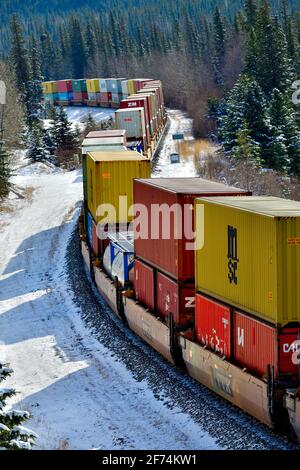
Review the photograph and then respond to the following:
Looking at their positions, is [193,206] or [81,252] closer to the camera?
[193,206]

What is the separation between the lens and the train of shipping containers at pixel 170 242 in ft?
75.5

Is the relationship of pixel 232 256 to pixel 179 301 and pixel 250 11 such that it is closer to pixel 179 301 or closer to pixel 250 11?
pixel 179 301

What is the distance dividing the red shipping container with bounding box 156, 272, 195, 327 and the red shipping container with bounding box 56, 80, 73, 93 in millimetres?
99510

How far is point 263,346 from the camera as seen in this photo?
61.6 feet

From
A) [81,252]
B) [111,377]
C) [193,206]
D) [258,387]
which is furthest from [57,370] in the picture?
[81,252]

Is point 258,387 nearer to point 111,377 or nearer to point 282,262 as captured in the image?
point 282,262

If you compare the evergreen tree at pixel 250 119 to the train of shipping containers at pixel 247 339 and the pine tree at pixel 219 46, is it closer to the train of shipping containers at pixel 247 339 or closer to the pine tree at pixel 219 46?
the train of shipping containers at pixel 247 339

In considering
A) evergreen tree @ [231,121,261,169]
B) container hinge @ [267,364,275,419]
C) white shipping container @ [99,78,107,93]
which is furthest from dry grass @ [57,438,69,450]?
white shipping container @ [99,78,107,93]

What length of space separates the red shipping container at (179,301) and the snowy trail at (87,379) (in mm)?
1563

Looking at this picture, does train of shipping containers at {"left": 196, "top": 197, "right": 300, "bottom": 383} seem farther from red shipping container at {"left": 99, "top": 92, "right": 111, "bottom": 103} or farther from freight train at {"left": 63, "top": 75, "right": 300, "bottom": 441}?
red shipping container at {"left": 99, "top": 92, "right": 111, "bottom": 103}

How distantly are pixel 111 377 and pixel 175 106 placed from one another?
295 feet

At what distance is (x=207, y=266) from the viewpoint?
2142 cm

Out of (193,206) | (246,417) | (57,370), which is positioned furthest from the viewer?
(57,370)

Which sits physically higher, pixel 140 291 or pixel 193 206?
pixel 193 206
